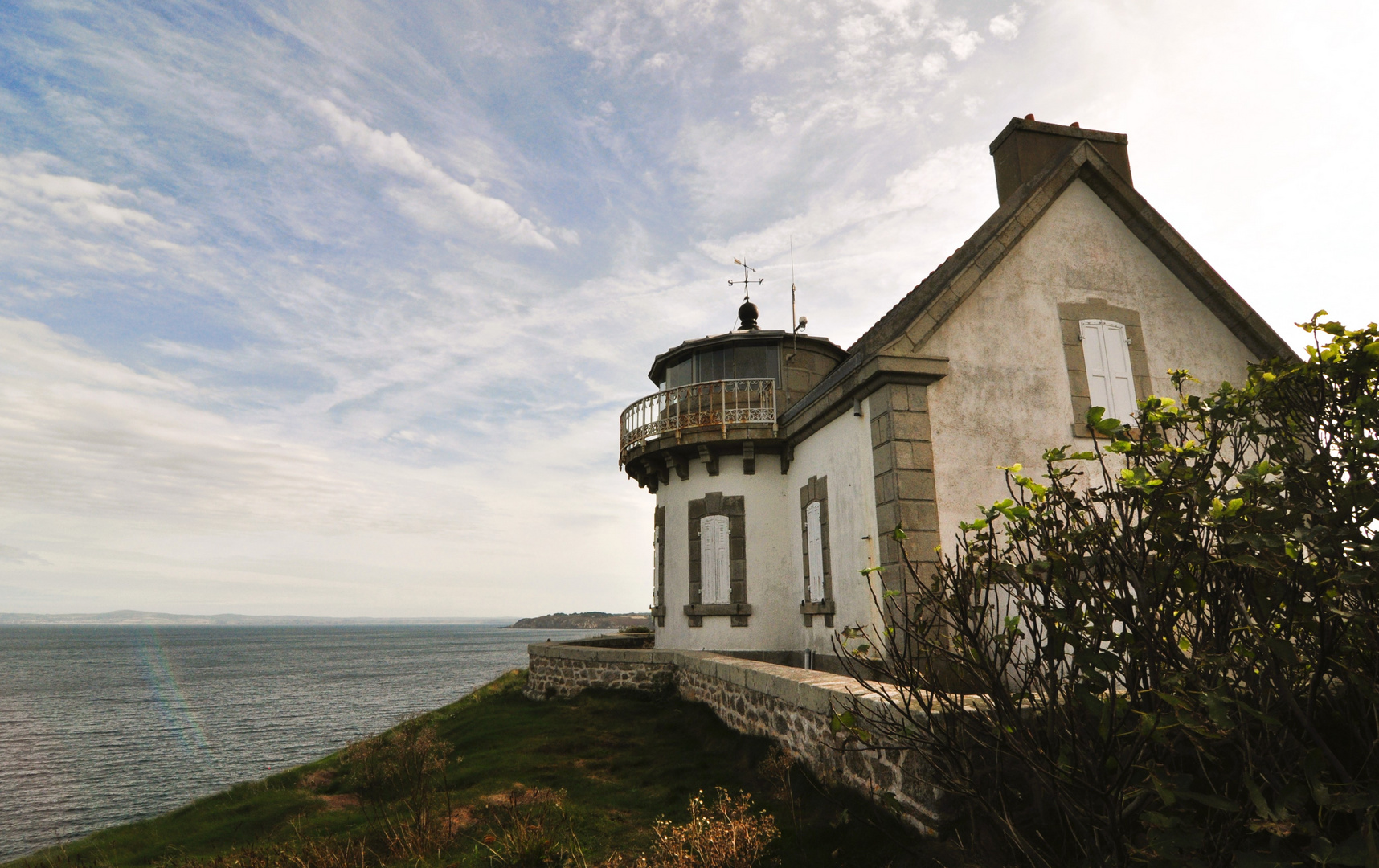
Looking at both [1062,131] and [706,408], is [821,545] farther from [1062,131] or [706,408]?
[1062,131]

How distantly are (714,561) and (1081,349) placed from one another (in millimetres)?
7257

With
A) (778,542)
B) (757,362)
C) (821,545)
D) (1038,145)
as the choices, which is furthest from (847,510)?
(1038,145)

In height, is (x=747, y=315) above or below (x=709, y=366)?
above

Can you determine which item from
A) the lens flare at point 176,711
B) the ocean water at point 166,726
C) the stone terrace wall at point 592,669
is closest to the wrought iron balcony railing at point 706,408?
the stone terrace wall at point 592,669

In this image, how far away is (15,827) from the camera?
53.5 feet

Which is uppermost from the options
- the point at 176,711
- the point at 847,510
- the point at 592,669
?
the point at 847,510

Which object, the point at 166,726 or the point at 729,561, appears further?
the point at 166,726

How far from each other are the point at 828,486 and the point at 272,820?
917 cm

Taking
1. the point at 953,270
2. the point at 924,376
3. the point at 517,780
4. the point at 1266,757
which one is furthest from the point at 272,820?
the point at 953,270

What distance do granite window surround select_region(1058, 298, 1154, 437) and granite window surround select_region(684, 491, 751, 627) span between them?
6060 mm

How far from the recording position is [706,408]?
48.8 feet

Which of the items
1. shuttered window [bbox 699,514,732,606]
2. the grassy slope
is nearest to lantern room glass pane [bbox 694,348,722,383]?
shuttered window [bbox 699,514,732,606]

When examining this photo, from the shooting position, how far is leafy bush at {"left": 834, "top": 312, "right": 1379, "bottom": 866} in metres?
2.97

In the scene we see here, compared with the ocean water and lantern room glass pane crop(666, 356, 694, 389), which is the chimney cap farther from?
the ocean water
